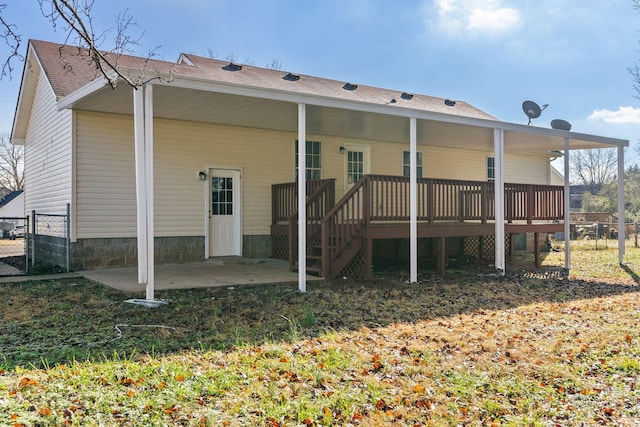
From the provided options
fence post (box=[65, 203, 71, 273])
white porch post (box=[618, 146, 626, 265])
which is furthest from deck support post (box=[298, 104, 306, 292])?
white porch post (box=[618, 146, 626, 265])

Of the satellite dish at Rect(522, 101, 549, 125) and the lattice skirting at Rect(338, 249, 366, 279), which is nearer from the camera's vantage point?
the lattice skirting at Rect(338, 249, 366, 279)

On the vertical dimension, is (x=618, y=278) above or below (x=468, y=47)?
below

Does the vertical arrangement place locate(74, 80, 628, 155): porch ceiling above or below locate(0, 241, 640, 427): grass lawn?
above

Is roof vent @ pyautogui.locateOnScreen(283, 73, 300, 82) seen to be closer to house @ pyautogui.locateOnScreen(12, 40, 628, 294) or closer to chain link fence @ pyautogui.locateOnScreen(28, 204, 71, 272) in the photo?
house @ pyautogui.locateOnScreen(12, 40, 628, 294)

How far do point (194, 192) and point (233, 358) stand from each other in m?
7.43

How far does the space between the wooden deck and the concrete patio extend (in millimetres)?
692

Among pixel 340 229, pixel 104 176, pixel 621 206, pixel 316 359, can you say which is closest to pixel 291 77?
pixel 104 176

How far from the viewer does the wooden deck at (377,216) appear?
964 cm

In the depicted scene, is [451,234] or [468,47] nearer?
[451,234]

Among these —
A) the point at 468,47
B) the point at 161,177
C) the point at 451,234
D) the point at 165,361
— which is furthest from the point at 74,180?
the point at 468,47

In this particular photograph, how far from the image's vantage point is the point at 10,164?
126 feet

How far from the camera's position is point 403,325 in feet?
20.0

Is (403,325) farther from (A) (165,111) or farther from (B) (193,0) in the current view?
(B) (193,0)

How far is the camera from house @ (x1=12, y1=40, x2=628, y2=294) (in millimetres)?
9609
